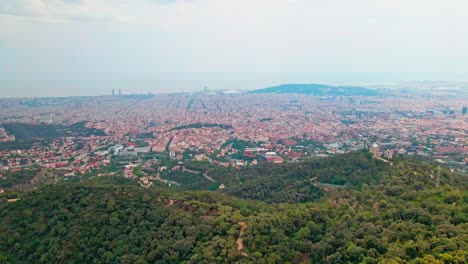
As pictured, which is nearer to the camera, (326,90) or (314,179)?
(314,179)

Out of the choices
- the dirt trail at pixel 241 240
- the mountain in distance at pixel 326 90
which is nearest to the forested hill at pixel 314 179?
the dirt trail at pixel 241 240

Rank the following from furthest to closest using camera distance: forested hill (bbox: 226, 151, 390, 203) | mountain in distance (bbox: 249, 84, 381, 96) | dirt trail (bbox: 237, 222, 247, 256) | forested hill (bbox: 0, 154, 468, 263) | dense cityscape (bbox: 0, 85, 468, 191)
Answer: mountain in distance (bbox: 249, 84, 381, 96)
dense cityscape (bbox: 0, 85, 468, 191)
forested hill (bbox: 226, 151, 390, 203)
dirt trail (bbox: 237, 222, 247, 256)
forested hill (bbox: 0, 154, 468, 263)

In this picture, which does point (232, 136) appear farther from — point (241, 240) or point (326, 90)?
point (326, 90)

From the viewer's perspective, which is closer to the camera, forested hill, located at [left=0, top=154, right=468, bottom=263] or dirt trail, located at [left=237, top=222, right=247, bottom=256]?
forested hill, located at [left=0, top=154, right=468, bottom=263]

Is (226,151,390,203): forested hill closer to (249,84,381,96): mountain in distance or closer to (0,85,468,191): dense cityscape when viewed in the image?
(0,85,468,191): dense cityscape

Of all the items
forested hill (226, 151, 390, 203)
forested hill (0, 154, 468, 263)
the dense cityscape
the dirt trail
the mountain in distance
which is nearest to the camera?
→ forested hill (0, 154, 468, 263)

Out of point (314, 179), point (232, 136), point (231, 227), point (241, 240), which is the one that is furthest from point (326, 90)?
point (241, 240)

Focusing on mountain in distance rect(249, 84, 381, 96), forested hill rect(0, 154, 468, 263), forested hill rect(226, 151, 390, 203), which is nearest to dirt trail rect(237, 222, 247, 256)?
forested hill rect(0, 154, 468, 263)

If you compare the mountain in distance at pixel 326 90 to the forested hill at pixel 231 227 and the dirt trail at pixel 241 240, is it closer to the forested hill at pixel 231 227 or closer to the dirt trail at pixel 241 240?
the forested hill at pixel 231 227

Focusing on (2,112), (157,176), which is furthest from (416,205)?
(2,112)

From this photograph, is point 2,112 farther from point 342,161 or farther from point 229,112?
point 342,161
